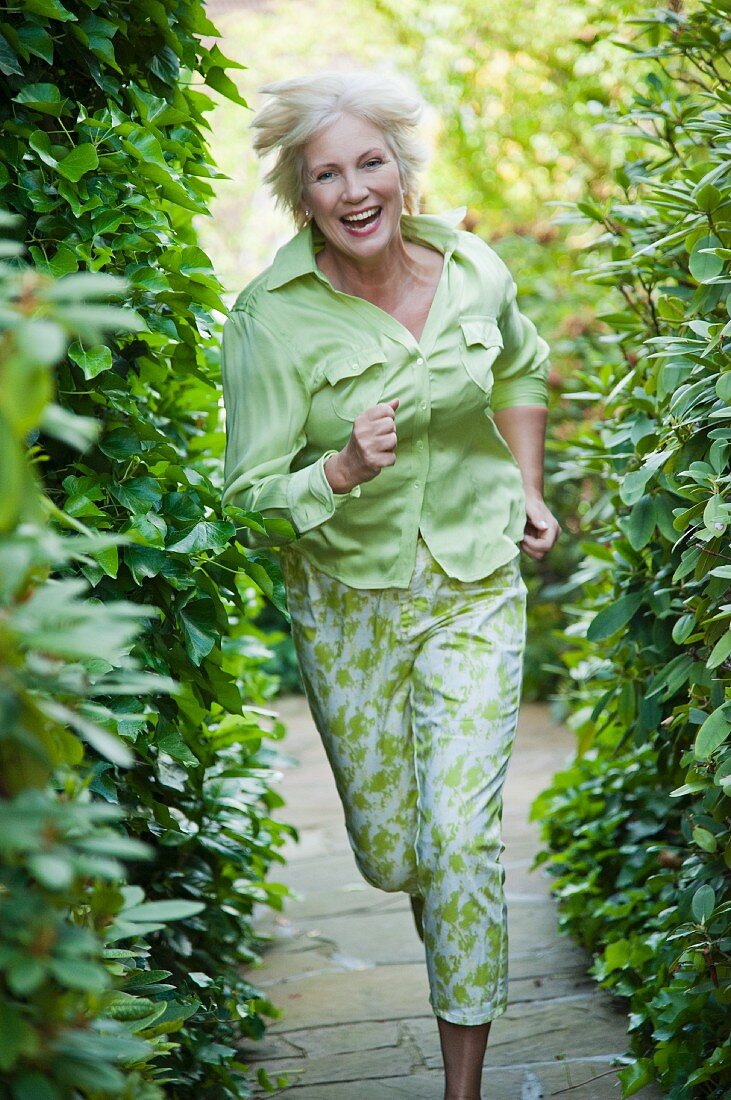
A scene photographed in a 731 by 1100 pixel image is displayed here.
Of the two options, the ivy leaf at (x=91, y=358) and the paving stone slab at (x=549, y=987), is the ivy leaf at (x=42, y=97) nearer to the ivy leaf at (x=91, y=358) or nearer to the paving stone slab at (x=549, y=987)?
the ivy leaf at (x=91, y=358)

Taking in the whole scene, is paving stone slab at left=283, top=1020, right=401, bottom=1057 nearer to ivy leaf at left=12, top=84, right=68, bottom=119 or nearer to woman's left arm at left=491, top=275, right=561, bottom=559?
woman's left arm at left=491, top=275, right=561, bottom=559

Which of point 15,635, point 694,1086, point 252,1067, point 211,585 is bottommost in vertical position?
point 252,1067

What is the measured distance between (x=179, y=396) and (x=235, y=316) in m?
0.52

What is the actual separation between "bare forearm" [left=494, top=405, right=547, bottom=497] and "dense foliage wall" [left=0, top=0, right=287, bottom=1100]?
30.3 inches

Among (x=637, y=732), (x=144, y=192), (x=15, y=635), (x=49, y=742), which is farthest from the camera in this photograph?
(x=637, y=732)

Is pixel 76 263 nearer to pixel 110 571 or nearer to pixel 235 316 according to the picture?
pixel 110 571

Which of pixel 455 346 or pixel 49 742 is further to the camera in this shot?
pixel 455 346

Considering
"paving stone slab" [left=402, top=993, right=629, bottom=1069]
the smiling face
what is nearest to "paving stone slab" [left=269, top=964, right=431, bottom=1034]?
"paving stone slab" [left=402, top=993, right=629, bottom=1069]

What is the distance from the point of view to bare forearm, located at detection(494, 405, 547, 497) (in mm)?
3256

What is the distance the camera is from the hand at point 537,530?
3109 millimetres

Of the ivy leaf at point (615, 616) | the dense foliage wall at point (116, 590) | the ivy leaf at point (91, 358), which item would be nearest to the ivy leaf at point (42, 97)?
the dense foliage wall at point (116, 590)

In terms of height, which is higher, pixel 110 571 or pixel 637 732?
pixel 110 571

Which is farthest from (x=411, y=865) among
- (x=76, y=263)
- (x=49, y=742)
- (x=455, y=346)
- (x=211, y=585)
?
(x=49, y=742)

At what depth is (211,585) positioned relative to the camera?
2416mm
